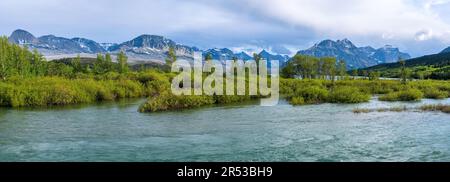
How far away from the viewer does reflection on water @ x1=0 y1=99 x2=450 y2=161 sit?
21781mm

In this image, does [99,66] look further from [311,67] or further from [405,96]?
[405,96]

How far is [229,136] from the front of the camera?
27062 millimetres

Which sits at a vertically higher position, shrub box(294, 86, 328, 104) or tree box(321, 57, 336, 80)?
tree box(321, 57, 336, 80)

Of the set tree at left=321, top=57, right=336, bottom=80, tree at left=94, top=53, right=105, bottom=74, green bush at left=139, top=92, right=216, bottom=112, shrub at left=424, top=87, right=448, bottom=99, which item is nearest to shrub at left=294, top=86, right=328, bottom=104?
green bush at left=139, top=92, right=216, bottom=112

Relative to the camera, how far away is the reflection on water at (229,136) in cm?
2178

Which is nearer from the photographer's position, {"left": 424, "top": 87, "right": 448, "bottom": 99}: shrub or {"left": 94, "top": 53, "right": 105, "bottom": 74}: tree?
{"left": 424, "top": 87, "right": 448, "bottom": 99}: shrub

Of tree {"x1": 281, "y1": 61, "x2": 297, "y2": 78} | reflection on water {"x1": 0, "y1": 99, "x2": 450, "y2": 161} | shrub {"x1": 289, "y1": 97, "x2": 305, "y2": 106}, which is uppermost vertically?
→ tree {"x1": 281, "y1": 61, "x2": 297, "y2": 78}

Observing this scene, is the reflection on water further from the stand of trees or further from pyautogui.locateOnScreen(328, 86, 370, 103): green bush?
the stand of trees

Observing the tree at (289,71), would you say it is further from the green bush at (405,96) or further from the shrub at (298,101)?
the shrub at (298,101)

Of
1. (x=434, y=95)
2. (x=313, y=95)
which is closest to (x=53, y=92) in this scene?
(x=313, y=95)

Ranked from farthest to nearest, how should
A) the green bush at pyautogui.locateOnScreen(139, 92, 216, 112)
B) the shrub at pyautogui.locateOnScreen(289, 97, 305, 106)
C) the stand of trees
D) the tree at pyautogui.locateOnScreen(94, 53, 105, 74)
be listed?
the tree at pyautogui.locateOnScreen(94, 53, 105, 74)
the stand of trees
the shrub at pyautogui.locateOnScreen(289, 97, 305, 106)
the green bush at pyautogui.locateOnScreen(139, 92, 216, 112)

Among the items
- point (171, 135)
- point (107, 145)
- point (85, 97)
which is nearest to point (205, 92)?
point (85, 97)
